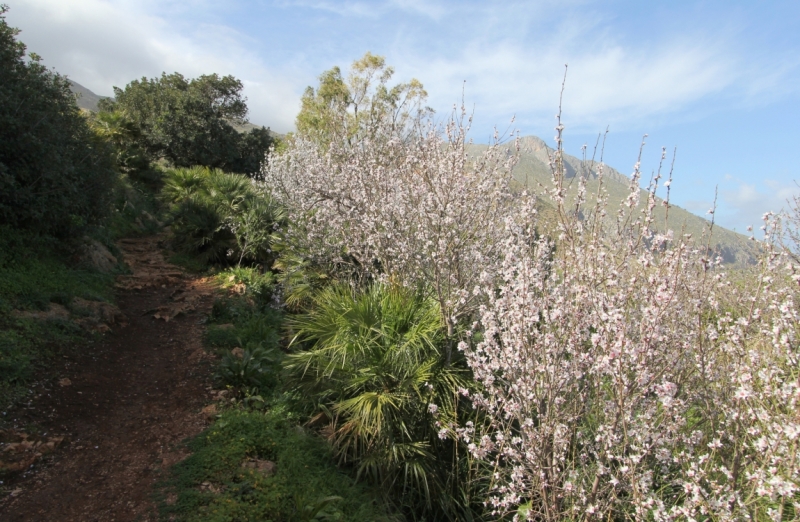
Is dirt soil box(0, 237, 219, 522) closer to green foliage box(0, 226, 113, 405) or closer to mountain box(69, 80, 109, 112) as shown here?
green foliage box(0, 226, 113, 405)

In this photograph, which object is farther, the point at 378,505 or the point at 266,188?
the point at 266,188

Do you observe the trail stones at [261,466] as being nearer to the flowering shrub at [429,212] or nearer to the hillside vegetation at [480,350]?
the hillside vegetation at [480,350]

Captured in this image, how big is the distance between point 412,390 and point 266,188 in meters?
11.0

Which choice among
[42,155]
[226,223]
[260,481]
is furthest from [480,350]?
[226,223]

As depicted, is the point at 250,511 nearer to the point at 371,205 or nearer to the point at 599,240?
the point at 599,240

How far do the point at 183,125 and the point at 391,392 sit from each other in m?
23.0

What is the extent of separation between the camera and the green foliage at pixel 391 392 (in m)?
4.93

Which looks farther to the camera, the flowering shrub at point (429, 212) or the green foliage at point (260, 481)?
the flowering shrub at point (429, 212)

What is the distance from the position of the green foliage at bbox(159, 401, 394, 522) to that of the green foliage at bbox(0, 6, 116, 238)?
592 cm

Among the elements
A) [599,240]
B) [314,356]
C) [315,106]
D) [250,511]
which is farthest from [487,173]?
[315,106]

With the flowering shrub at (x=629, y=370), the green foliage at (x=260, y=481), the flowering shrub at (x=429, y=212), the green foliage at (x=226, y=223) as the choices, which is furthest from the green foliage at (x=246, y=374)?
the green foliage at (x=226, y=223)

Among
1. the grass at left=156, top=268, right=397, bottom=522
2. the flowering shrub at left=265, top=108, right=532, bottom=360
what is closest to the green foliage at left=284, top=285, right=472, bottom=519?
the grass at left=156, top=268, right=397, bottom=522

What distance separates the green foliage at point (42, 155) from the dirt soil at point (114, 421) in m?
2.22

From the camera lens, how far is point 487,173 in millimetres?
6434
